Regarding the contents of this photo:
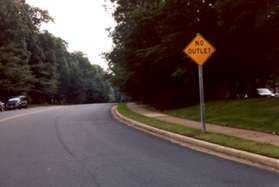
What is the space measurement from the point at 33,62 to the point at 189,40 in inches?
2317

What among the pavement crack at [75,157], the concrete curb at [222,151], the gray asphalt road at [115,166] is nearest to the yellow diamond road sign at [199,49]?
the concrete curb at [222,151]

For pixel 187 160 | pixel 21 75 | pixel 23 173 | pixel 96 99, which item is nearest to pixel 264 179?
pixel 187 160

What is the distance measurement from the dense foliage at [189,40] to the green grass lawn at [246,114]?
361cm

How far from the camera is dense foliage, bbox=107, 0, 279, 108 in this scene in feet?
83.3

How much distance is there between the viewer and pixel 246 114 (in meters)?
21.8

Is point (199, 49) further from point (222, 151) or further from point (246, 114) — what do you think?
point (222, 151)

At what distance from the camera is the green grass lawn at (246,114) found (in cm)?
1827

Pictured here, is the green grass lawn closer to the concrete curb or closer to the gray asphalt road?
the concrete curb

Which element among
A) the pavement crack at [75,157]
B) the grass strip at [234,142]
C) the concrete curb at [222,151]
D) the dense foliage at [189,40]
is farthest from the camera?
the dense foliage at [189,40]

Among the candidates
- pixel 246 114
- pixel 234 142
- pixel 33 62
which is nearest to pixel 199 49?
pixel 234 142

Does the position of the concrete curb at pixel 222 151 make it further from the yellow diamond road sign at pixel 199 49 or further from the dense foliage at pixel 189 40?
the dense foliage at pixel 189 40

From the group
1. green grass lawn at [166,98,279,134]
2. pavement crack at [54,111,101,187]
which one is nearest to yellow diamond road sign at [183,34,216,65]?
green grass lawn at [166,98,279,134]

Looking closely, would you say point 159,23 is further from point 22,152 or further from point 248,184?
point 248,184

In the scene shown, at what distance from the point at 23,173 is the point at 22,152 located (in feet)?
12.1
